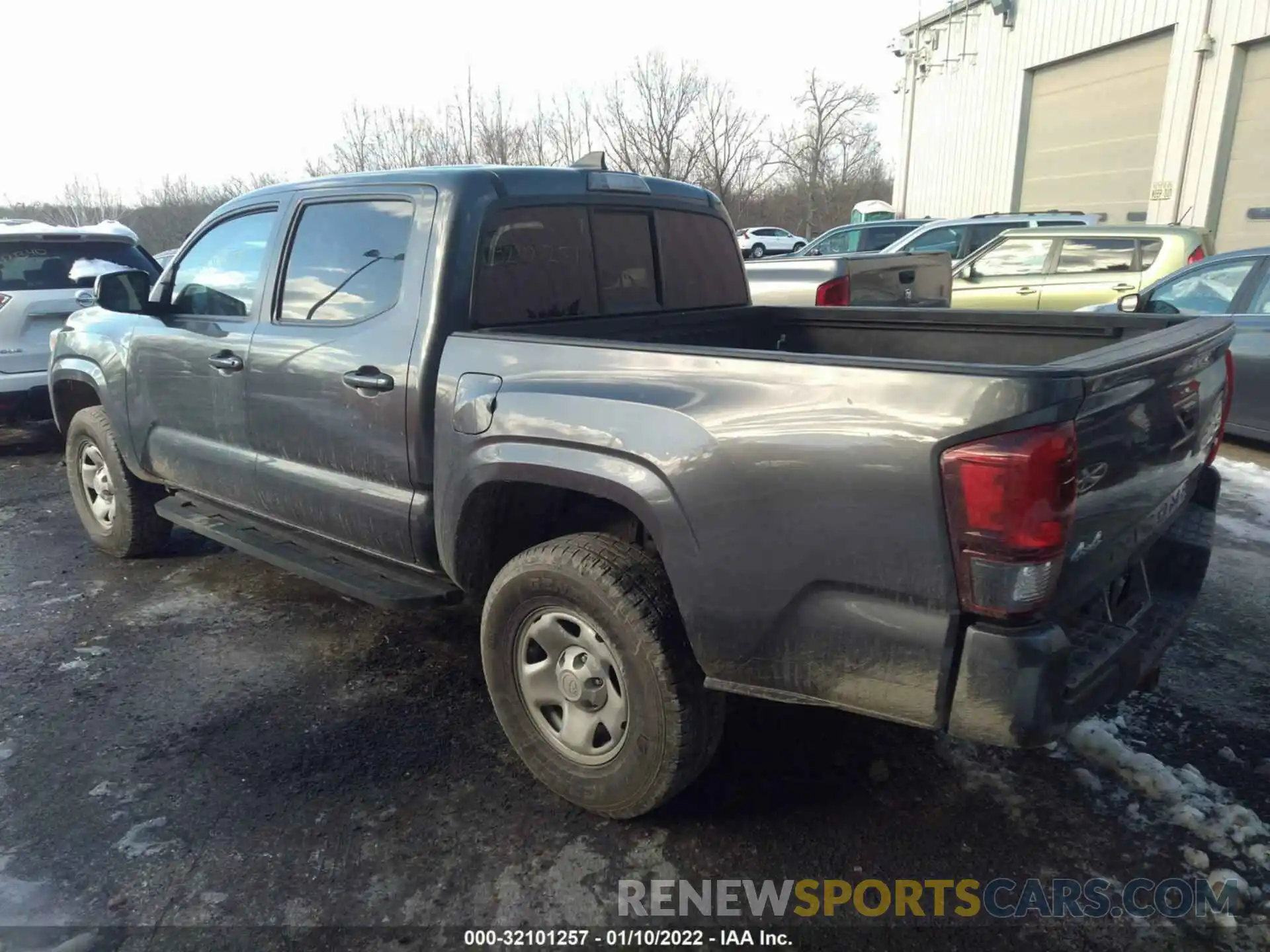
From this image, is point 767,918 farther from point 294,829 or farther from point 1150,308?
point 1150,308

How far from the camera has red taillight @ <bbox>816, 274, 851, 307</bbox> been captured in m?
6.95

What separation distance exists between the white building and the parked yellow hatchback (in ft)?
25.5

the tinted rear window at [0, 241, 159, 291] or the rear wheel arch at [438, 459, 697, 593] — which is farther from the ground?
the tinted rear window at [0, 241, 159, 291]

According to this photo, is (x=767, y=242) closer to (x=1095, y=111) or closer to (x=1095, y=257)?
(x=1095, y=111)

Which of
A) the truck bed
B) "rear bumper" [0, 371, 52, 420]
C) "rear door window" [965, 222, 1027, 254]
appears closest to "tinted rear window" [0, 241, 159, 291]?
"rear bumper" [0, 371, 52, 420]

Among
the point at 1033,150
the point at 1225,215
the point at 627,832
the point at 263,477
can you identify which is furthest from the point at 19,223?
the point at 1033,150

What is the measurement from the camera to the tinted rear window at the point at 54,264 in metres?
7.21

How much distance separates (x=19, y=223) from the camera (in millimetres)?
8219

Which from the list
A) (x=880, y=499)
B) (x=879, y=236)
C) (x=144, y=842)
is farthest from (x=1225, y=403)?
(x=879, y=236)

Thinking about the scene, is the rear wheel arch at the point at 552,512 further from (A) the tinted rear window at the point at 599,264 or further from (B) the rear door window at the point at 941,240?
(B) the rear door window at the point at 941,240

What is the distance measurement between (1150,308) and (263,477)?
7.22 metres

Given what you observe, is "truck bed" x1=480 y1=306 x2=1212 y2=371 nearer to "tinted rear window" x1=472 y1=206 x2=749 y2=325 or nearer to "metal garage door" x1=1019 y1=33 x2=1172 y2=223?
"tinted rear window" x1=472 y1=206 x2=749 y2=325

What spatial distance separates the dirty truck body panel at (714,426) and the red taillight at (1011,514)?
0.03 meters

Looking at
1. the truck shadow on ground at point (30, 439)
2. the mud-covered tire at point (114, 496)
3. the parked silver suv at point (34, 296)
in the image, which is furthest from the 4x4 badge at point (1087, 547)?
the truck shadow on ground at point (30, 439)
